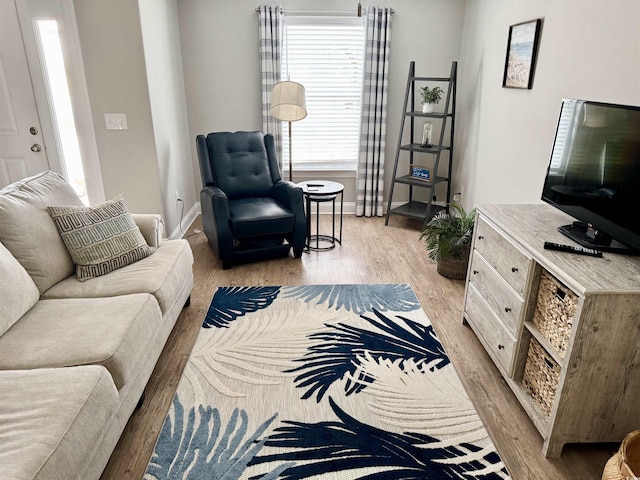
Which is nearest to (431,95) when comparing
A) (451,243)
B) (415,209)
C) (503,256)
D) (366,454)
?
(415,209)

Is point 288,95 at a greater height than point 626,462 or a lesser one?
greater

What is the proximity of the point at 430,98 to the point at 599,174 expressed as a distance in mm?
2670

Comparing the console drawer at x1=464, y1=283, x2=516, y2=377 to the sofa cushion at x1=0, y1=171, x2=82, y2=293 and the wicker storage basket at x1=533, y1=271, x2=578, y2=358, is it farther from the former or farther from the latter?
the sofa cushion at x1=0, y1=171, x2=82, y2=293

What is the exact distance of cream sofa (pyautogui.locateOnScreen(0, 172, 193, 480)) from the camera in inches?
57.1

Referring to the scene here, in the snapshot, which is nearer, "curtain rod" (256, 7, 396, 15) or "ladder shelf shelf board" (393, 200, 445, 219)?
"curtain rod" (256, 7, 396, 15)

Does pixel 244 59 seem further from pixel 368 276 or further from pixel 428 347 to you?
pixel 428 347

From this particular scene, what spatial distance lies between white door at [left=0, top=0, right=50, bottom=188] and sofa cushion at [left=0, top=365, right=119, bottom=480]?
2521 millimetres

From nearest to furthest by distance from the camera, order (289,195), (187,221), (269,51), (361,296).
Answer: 1. (361,296)
2. (289,195)
3. (269,51)
4. (187,221)

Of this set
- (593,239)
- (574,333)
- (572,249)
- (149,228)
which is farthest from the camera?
(149,228)

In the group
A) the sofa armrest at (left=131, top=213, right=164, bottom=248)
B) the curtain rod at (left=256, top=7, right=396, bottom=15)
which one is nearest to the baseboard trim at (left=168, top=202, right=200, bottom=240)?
the sofa armrest at (left=131, top=213, right=164, bottom=248)

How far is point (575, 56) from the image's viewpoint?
9.00 feet

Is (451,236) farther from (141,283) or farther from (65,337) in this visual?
(65,337)

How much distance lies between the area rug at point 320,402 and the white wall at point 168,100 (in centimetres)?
152

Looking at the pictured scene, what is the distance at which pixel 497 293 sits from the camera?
246cm
